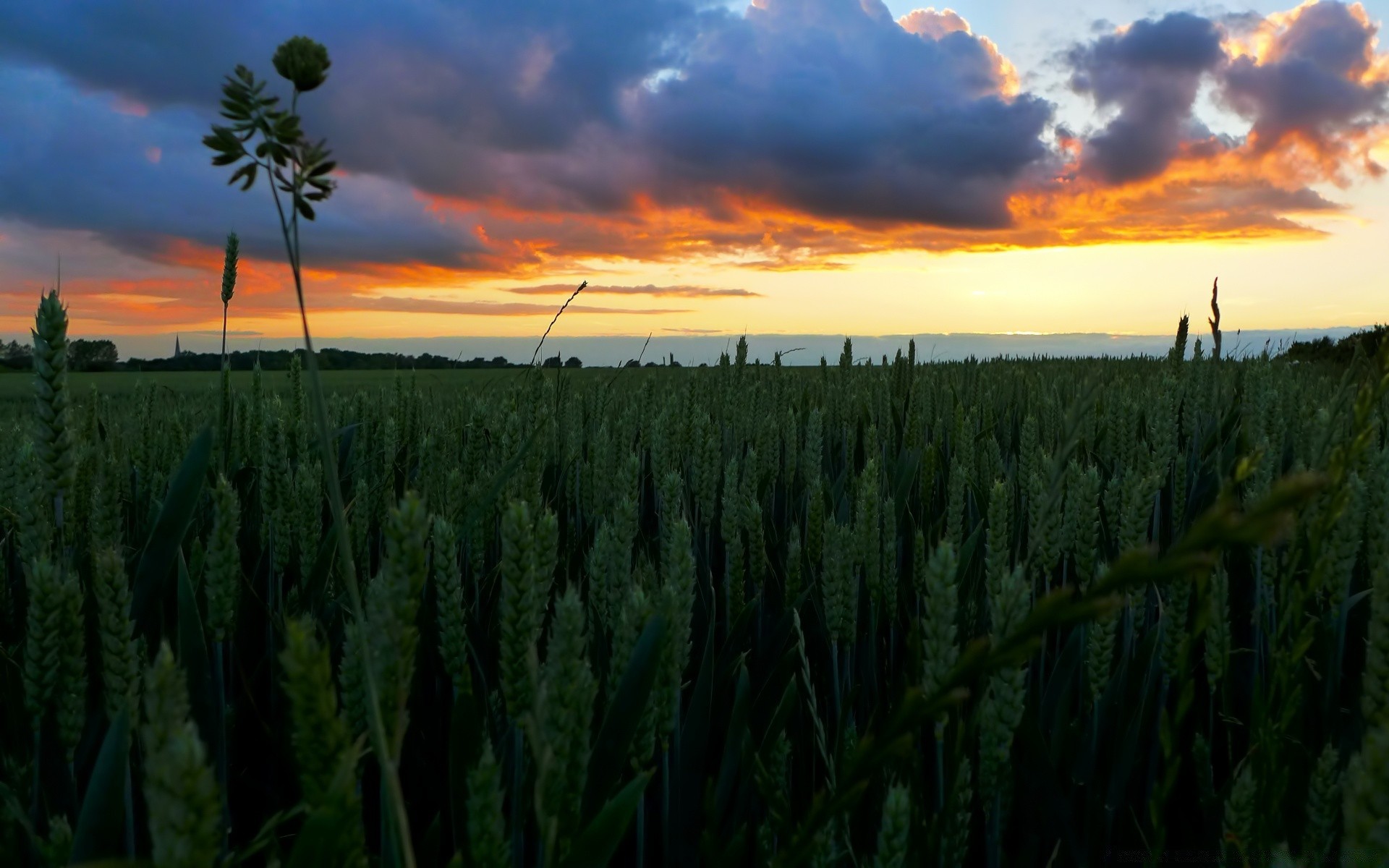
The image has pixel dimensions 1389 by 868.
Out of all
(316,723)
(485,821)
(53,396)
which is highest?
(53,396)

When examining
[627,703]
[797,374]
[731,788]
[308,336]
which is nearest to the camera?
[308,336]

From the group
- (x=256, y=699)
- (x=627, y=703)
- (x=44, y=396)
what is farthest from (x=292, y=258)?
(x=256, y=699)

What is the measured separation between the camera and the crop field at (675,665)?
551 mm

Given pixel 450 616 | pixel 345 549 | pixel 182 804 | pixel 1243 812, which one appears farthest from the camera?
pixel 450 616

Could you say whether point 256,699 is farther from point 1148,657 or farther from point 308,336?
point 1148,657

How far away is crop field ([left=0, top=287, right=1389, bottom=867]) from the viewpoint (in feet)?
1.81

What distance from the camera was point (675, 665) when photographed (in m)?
0.90

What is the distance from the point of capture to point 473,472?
7.05 ft

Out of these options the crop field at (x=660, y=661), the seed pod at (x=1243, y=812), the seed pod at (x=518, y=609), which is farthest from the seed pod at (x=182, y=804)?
the seed pod at (x=1243, y=812)

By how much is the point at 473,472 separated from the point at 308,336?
1651 millimetres

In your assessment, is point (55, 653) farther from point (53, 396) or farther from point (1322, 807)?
point (1322, 807)

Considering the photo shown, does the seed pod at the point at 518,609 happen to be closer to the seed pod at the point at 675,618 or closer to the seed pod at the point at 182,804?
the seed pod at the point at 675,618

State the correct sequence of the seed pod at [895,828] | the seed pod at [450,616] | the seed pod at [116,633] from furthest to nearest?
the seed pod at [450,616]
the seed pod at [116,633]
the seed pod at [895,828]

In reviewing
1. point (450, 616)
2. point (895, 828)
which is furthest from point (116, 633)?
point (895, 828)
